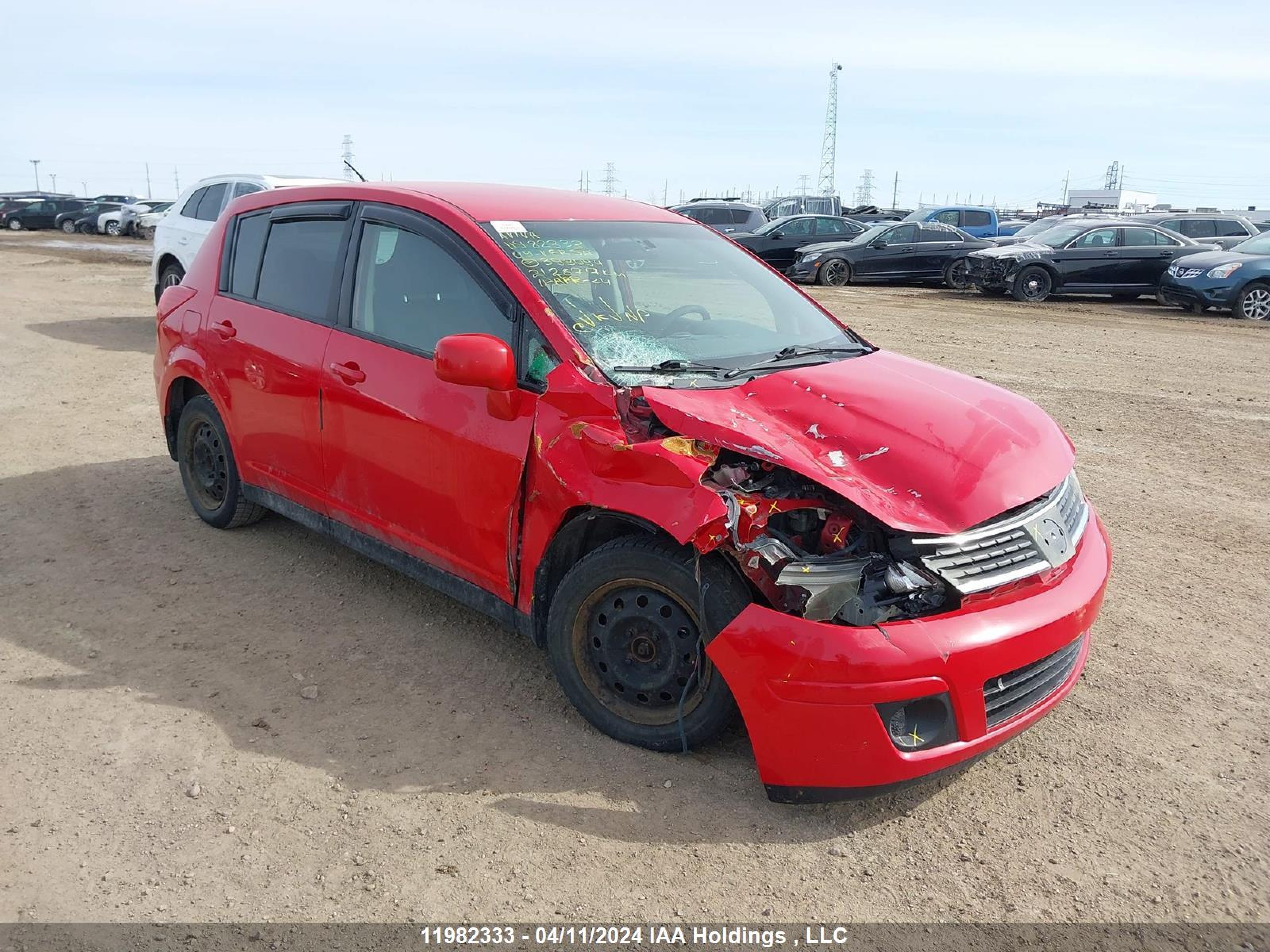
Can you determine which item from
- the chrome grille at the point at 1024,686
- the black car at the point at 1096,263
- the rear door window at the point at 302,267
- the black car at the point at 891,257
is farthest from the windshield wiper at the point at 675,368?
the black car at the point at 891,257

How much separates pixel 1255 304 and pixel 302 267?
16.0 m

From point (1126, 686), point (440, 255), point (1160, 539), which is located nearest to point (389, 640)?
point (440, 255)

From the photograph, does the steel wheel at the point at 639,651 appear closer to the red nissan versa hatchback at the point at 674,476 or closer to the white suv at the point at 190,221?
the red nissan versa hatchback at the point at 674,476

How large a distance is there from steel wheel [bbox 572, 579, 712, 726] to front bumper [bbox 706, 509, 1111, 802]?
252 millimetres

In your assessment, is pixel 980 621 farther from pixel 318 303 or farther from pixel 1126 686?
pixel 318 303

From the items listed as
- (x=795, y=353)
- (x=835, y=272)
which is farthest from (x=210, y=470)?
(x=835, y=272)

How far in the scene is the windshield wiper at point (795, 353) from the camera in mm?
3559

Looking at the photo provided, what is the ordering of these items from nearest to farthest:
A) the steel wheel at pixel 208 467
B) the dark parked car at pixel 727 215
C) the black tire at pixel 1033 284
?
the steel wheel at pixel 208 467 → the black tire at pixel 1033 284 → the dark parked car at pixel 727 215

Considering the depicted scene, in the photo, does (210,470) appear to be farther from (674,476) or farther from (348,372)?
(674,476)

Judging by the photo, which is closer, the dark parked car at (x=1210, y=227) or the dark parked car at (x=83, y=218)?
the dark parked car at (x=1210, y=227)

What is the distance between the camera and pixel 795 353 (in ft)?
12.7

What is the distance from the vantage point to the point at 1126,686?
3.85 metres

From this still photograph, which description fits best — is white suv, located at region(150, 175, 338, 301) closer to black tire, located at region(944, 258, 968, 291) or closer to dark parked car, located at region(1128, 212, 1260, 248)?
black tire, located at region(944, 258, 968, 291)

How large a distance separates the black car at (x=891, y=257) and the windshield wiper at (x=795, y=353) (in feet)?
54.4
